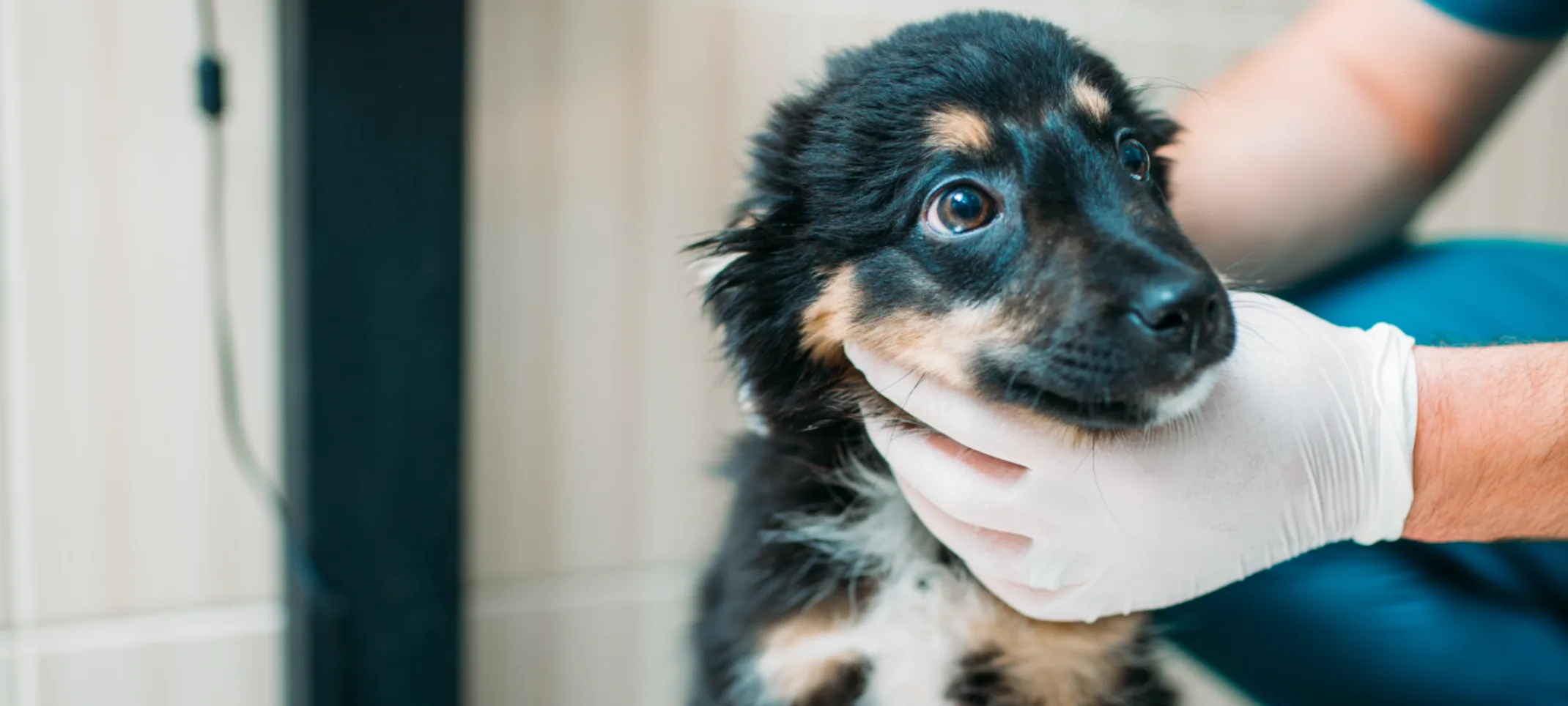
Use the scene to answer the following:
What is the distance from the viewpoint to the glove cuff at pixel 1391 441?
1.00 m

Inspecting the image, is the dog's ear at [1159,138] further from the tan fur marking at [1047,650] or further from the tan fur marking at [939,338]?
the tan fur marking at [1047,650]

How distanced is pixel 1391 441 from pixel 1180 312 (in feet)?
1.26

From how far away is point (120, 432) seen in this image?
5.17ft

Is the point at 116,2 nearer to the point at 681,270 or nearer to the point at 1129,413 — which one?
the point at 681,270

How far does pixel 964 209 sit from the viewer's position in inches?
37.0

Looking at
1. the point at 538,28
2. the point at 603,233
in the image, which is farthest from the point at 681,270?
the point at 538,28

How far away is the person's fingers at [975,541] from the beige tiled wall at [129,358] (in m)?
1.09

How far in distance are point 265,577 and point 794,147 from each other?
1185 millimetres

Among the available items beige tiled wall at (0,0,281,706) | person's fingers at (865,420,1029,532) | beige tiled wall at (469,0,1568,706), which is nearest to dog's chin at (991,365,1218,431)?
person's fingers at (865,420,1029,532)

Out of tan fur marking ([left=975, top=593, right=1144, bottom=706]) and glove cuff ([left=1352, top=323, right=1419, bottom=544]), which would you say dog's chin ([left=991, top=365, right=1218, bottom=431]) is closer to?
glove cuff ([left=1352, top=323, right=1419, bottom=544])

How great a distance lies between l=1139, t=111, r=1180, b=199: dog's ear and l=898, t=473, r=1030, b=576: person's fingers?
0.41 m

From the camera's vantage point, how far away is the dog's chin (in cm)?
83

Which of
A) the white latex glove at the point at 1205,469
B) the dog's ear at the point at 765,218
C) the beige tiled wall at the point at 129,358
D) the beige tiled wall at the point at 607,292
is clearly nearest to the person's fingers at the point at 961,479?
the white latex glove at the point at 1205,469

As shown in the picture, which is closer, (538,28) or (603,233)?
(538,28)
